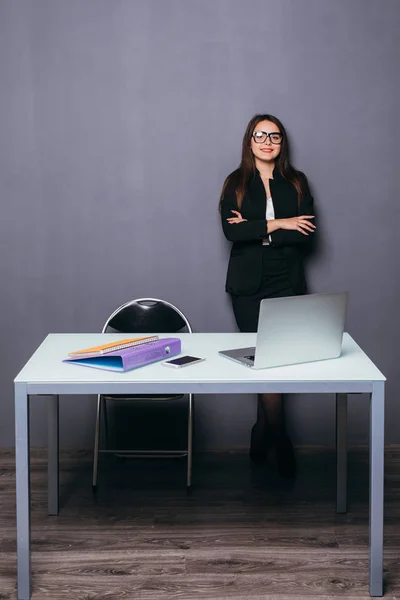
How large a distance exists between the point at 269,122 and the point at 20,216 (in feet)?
4.90

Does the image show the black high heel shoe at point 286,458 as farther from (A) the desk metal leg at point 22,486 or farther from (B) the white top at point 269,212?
(A) the desk metal leg at point 22,486

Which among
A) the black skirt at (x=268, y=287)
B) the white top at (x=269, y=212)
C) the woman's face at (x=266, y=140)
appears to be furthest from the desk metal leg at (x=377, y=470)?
the woman's face at (x=266, y=140)

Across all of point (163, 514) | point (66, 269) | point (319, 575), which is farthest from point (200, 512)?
point (66, 269)

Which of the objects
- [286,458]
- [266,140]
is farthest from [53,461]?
[266,140]

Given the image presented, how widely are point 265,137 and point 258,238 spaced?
569mm

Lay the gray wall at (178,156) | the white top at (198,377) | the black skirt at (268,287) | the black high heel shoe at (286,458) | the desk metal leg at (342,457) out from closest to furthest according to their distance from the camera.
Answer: the white top at (198,377), the desk metal leg at (342,457), the black high heel shoe at (286,458), the black skirt at (268,287), the gray wall at (178,156)

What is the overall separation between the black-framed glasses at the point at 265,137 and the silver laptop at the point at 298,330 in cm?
149

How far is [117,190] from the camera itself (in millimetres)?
4109

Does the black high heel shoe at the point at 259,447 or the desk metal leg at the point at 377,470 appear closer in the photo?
the desk metal leg at the point at 377,470

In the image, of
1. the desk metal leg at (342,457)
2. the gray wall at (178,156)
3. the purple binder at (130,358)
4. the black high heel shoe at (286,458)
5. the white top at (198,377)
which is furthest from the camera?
the gray wall at (178,156)

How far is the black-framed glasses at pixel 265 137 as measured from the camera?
3.92 m

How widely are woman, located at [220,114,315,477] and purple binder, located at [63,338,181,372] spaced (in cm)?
116

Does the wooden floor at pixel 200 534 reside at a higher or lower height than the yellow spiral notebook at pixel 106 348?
lower

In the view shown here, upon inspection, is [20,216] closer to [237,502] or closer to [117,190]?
[117,190]
